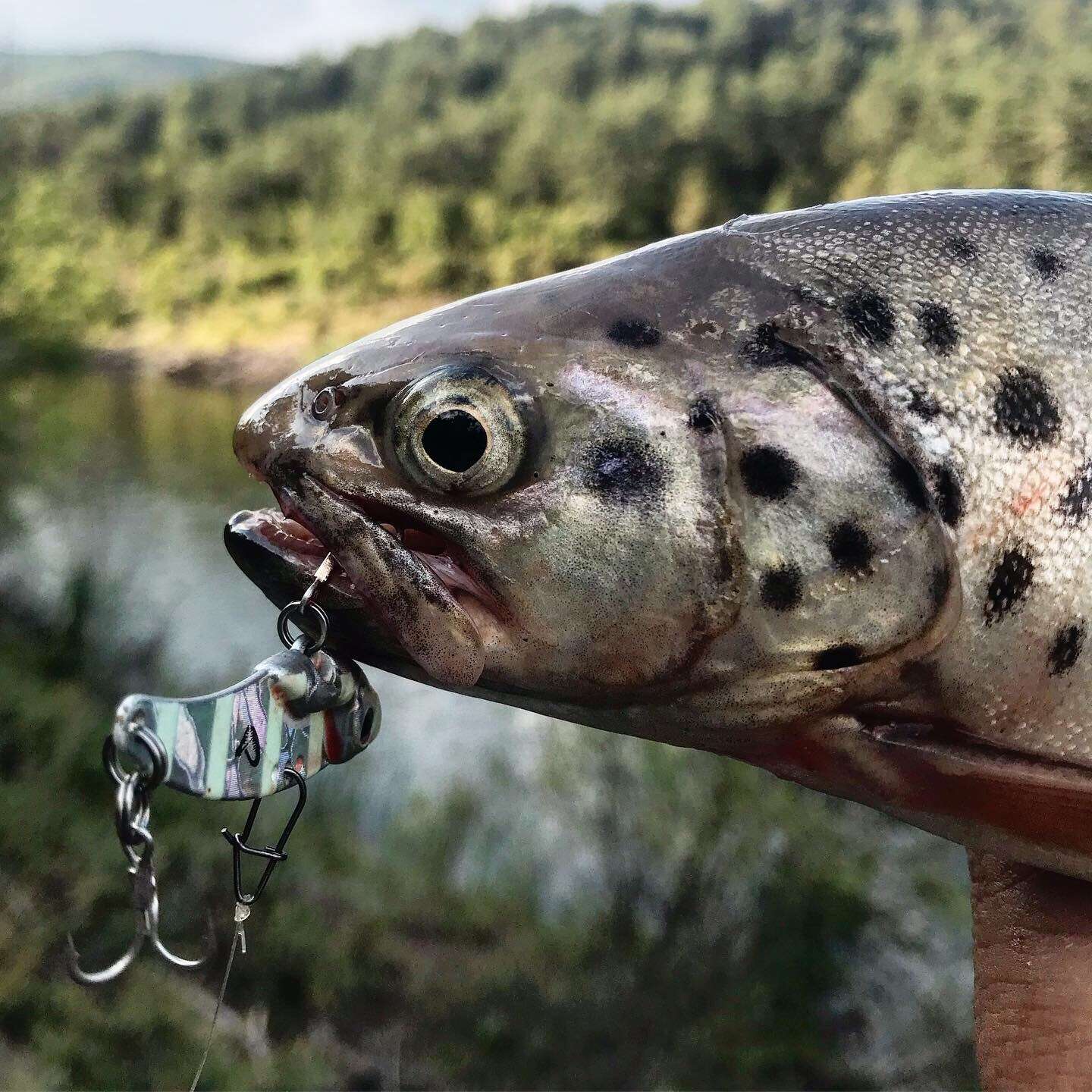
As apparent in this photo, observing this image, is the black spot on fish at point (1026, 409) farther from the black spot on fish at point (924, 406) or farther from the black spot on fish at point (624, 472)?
the black spot on fish at point (624, 472)

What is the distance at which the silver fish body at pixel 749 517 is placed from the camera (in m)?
1.03

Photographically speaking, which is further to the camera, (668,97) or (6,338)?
(668,97)

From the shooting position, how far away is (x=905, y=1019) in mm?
7312

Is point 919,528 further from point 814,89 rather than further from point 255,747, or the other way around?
point 814,89

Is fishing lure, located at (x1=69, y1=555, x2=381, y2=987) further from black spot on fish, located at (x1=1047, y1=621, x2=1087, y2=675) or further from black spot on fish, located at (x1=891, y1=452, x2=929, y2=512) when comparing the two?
black spot on fish, located at (x1=1047, y1=621, x2=1087, y2=675)

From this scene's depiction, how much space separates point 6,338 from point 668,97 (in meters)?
32.5

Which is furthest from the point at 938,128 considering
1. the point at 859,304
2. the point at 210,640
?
the point at 859,304

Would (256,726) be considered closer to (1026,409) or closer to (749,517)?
(749,517)

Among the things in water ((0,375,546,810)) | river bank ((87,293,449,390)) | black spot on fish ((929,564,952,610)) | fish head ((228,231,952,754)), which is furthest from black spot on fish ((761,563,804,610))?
river bank ((87,293,449,390))

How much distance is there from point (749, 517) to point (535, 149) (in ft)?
129

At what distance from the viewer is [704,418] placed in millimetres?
1055

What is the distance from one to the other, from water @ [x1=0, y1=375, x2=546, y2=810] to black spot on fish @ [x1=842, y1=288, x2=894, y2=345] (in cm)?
846

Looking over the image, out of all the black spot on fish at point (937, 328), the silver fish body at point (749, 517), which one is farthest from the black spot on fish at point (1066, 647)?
the black spot on fish at point (937, 328)

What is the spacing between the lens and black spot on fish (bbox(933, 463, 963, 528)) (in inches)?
41.2
